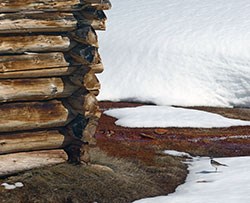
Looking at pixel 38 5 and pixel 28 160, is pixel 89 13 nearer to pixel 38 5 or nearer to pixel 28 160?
pixel 38 5

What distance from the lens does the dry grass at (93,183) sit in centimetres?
1392

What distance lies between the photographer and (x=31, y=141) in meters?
15.1

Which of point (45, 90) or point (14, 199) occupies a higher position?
point (45, 90)

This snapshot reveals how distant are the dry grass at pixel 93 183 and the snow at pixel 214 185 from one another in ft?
1.62

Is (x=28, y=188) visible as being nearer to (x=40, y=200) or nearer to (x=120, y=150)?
(x=40, y=200)

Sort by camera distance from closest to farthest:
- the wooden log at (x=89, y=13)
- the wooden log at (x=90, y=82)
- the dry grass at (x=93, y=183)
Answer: the dry grass at (x=93, y=183), the wooden log at (x=90, y=82), the wooden log at (x=89, y=13)

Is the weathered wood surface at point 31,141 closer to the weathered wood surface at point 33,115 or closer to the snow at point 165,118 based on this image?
the weathered wood surface at point 33,115

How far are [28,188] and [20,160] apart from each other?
1079mm

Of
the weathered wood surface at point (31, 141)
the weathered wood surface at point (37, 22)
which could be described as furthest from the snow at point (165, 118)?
the weathered wood surface at point (37, 22)

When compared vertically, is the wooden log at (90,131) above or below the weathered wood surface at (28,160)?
above

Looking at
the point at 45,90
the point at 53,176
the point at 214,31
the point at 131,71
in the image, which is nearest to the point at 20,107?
the point at 45,90

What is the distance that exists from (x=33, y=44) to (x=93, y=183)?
11.2 feet

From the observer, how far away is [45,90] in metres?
15.2

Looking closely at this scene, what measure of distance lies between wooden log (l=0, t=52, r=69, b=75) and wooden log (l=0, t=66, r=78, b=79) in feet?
0.23
